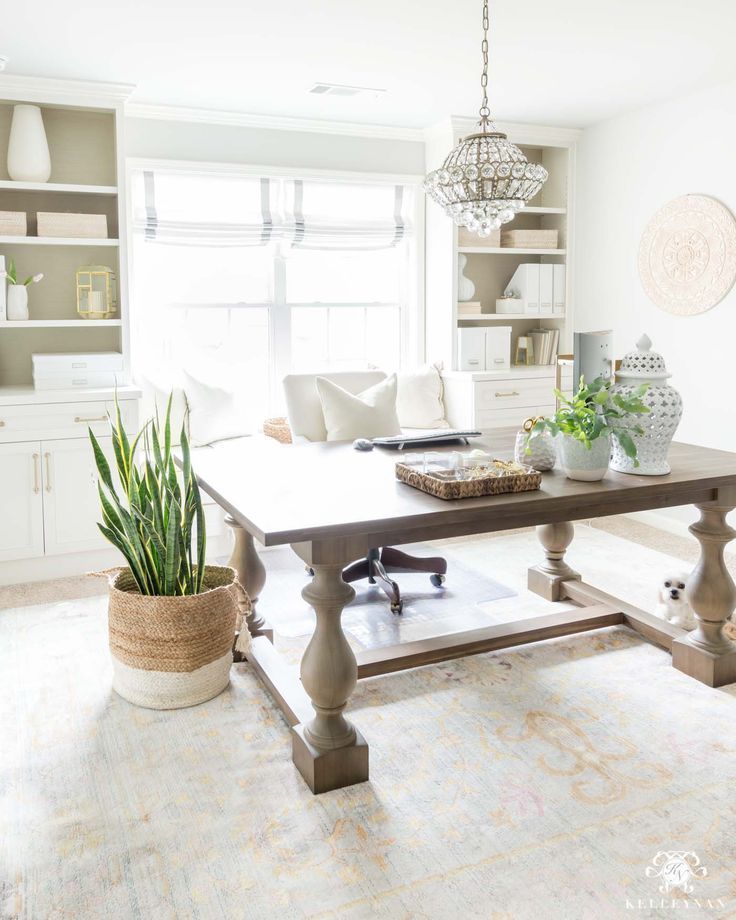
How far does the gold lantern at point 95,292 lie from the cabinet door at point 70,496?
0.73 m

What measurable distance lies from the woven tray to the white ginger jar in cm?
38

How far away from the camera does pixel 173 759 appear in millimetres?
2328

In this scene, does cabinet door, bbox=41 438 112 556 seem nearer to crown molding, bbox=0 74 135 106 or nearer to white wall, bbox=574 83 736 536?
crown molding, bbox=0 74 135 106

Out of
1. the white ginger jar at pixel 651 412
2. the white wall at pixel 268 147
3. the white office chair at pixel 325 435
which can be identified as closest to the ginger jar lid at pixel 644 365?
the white ginger jar at pixel 651 412

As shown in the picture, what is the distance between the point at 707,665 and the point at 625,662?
11.5 inches

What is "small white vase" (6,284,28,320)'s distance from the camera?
4.13 m

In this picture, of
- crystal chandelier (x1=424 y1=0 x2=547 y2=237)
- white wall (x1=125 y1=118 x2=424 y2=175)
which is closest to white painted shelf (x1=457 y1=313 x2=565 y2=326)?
white wall (x1=125 y1=118 x2=424 y2=175)

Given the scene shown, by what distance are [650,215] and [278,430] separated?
8.13 ft

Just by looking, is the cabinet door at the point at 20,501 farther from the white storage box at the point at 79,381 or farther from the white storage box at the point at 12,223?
the white storage box at the point at 12,223

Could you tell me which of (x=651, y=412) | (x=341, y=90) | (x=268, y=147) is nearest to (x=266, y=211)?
(x=268, y=147)

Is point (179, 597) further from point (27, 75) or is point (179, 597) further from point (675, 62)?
point (675, 62)

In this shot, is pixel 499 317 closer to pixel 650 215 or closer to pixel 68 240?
pixel 650 215

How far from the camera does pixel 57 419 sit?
3.96 m

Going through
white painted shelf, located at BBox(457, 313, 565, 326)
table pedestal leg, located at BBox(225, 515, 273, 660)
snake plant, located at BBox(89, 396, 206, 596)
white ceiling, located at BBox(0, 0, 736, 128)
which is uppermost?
white ceiling, located at BBox(0, 0, 736, 128)
